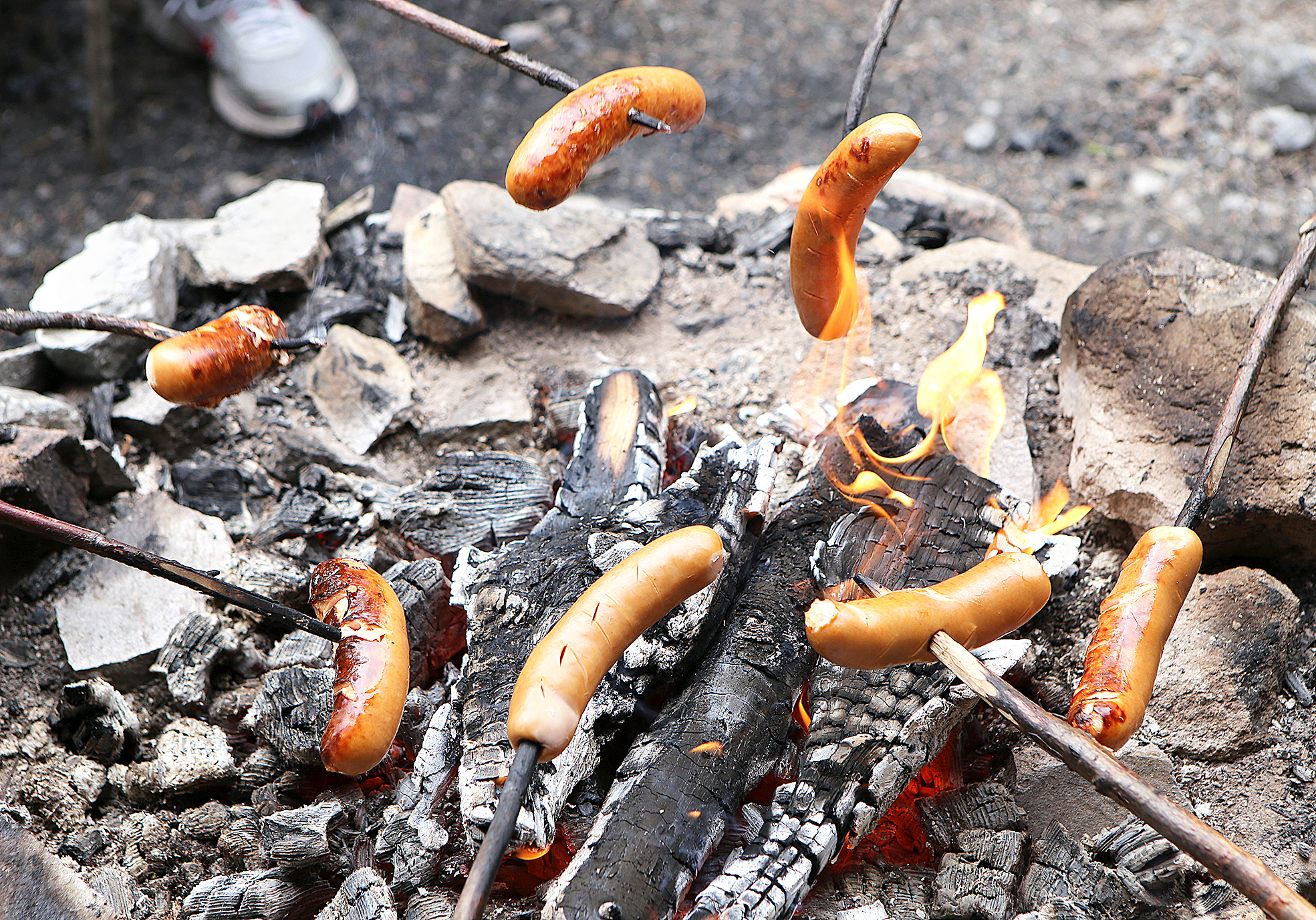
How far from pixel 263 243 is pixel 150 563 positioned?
7.33 ft

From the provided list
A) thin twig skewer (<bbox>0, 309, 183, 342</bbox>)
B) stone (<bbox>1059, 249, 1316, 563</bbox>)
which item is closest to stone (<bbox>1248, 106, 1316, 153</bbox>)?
stone (<bbox>1059, 249, 1316, 563</bbox>)

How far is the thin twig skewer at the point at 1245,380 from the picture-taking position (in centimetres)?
229

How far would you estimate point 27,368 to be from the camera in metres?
3.48

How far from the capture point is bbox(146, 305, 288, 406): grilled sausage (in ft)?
7.03

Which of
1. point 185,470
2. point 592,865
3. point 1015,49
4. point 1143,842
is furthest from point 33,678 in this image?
point 1015,49

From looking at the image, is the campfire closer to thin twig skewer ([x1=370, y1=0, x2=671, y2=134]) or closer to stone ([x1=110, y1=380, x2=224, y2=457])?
stone ([x1=110, y1=380, x2=224, y2=457])

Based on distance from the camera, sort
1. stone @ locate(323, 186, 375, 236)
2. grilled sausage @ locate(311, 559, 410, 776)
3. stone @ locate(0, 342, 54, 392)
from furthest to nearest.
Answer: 1. stone @ locate(323, 186, 375, 236)
2. stone @ locate(0, 342, 54, 392)
3. grilled sausage @ locate(311, 559, 410, 776)

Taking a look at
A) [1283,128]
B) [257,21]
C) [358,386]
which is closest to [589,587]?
[358,386]

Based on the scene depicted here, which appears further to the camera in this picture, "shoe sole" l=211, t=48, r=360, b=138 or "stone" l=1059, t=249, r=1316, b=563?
"shoe sole" l=211, t=48, r=360, b=138

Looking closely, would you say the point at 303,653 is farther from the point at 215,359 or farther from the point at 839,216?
the point at 839,216

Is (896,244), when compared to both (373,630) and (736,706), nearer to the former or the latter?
(736,706)

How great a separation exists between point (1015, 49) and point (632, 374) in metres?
4.81

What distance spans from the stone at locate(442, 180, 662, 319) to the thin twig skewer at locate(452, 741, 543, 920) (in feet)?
7.51

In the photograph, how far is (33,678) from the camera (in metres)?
2.72
